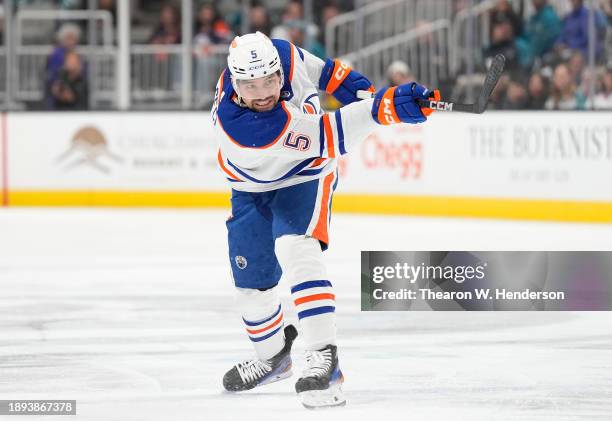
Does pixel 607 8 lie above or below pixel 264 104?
above

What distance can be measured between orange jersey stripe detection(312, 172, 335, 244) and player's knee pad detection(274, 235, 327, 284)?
0.05 metres

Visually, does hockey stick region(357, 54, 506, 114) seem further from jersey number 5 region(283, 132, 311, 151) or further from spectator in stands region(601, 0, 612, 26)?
spectator in stands region(601, 0, 612, 26)

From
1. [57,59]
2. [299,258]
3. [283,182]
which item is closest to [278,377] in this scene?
[299,258]

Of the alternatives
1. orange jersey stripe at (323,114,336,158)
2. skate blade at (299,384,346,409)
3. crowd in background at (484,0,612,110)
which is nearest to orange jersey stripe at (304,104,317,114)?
orange jersey stripe at (323,114,336,158)

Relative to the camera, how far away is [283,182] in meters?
3.91

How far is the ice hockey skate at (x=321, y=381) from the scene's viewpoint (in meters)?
3.72

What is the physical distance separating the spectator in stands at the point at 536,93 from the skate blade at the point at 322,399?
6.71 m

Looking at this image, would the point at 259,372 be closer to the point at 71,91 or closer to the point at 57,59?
the point at 71,91

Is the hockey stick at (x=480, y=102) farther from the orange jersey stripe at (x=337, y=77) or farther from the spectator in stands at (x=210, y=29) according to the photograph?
the spectator in stands at (x=210, y=29)

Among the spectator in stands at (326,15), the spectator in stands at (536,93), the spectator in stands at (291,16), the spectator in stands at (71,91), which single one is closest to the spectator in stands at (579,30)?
the spectator in stands at (536,93)

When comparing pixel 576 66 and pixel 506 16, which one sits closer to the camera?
pixel 576 66

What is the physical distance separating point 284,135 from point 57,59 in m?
8.85

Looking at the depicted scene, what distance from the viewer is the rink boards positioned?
9734 mm

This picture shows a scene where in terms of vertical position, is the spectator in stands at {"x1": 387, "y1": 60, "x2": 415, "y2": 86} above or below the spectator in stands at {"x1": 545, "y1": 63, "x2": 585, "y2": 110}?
above
